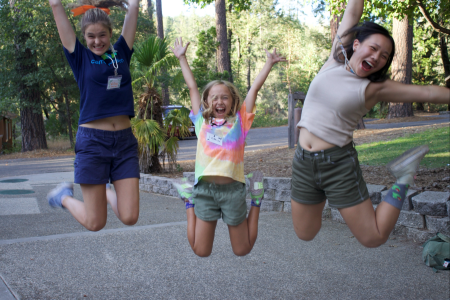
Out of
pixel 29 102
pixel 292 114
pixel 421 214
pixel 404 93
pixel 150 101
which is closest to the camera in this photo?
pixel 404 93

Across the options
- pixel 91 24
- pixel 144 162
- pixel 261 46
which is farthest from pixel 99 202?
pixel 261 46

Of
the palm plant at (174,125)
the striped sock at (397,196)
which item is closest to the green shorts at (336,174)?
the striped sock at (397,196)

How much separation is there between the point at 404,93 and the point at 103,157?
88.4 inches

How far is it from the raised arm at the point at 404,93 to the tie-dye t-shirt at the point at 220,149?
1.02 metres

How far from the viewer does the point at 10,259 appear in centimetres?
459

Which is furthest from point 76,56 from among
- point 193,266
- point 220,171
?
point 193,266

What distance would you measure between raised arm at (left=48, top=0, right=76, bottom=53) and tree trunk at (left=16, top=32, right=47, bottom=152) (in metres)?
15.0

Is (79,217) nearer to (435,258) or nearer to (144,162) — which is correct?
(435,258)

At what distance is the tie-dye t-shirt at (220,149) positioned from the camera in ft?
10.4

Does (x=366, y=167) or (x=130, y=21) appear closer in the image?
(x=130, y=21)

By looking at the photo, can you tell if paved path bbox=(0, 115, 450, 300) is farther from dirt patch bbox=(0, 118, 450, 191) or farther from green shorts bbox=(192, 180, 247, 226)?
dirt patch bbox=(0, 118, 450, 191)

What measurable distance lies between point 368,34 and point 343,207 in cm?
119

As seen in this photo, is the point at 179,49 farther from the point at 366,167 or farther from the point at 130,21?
the point at 366,167

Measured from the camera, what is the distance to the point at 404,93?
2.54m
